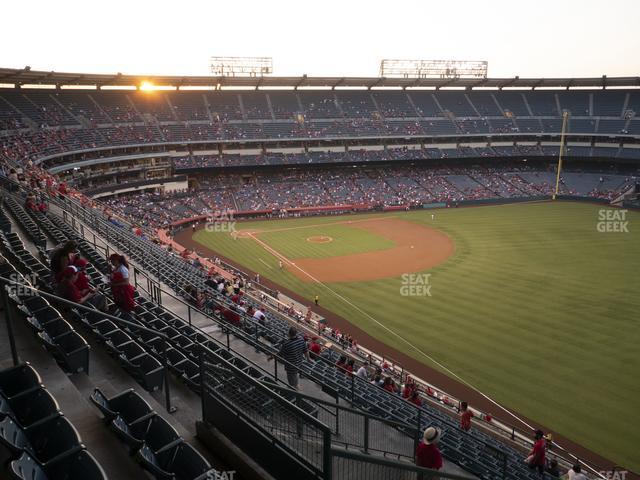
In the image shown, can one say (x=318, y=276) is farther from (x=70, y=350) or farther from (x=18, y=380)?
(x=18, y=380)

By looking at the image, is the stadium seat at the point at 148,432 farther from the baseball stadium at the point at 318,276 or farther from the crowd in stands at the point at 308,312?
the crowd in stands at the point at 308,312

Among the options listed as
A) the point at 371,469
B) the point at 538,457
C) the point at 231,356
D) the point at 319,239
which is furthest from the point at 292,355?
the point at 319,239

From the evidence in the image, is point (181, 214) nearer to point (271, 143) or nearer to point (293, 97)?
point (271, 143)

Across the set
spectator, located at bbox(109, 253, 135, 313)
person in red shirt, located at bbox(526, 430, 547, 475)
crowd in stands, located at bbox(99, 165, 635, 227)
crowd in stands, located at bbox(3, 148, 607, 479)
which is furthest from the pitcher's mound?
spectator, located at bbox(109, 253, 135, 313)

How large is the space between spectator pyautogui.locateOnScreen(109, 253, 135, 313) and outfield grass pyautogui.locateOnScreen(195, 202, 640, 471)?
1475 centimetres

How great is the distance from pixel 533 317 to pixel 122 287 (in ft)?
74.0

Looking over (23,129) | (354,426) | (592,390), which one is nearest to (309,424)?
(354,426)

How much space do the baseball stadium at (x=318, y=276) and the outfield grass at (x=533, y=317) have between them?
0.16 metres

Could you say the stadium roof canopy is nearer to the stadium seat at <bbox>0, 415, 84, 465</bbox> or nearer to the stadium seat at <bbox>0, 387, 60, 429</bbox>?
the stadium seat at <bbox>0, 387, 60, 429</bbox>

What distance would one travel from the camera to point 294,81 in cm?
6631

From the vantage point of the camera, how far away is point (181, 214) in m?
50.2

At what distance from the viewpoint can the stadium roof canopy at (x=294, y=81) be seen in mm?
51375

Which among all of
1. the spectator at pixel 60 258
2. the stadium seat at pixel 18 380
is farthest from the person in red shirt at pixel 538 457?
the spectator at pixel 60 258

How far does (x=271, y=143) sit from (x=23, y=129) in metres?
30.5
